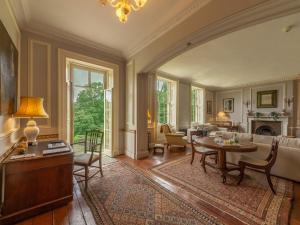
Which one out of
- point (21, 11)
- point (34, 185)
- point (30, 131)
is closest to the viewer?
point (34, 185)

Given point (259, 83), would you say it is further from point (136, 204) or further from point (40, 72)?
point (40, 72)

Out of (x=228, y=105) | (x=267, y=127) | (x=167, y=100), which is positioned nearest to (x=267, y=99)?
(x=267, y=127)

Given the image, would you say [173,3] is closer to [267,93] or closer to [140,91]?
[140,91]

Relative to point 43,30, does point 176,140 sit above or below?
below

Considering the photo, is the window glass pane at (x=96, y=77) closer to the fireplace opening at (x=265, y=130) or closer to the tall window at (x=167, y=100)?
the tall window at (x=167, y=100)

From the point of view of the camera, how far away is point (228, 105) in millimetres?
9078

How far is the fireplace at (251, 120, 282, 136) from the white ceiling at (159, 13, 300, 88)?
86.9 inches

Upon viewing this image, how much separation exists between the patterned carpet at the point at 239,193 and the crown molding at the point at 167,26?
2.97 meters

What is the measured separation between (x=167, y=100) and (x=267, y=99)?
515cm

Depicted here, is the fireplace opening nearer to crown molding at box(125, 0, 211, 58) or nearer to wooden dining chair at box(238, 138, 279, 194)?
wooden dining chair at box(238, 138, 279, 194)

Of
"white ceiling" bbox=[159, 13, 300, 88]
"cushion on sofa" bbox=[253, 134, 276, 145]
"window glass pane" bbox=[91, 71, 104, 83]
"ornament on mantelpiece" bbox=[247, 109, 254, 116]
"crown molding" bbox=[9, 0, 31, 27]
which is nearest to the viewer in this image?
"crown molding" bbox=[9, 0, 31, 27]

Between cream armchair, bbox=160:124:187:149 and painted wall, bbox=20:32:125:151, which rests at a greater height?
painted wall, bbox=20:32:125:151

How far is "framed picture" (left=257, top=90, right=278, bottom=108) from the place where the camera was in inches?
285

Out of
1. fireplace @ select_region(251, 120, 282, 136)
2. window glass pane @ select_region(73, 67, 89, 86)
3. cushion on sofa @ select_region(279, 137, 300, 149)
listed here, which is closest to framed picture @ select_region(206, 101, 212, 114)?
fireplace @ select_region(251, 120, 282, 136)
